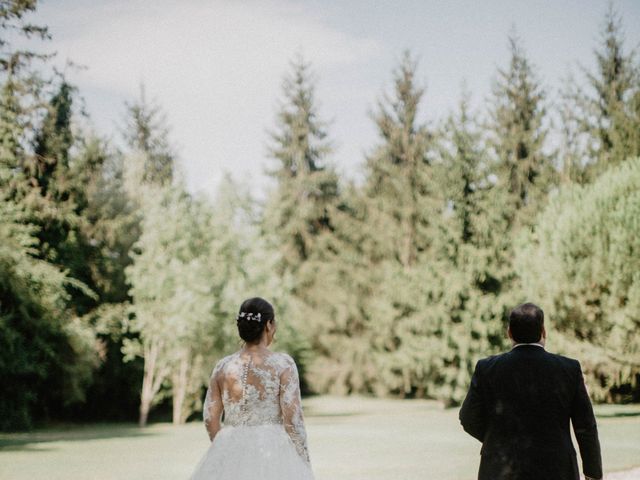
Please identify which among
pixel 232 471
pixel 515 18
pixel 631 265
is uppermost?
pixel 515 18

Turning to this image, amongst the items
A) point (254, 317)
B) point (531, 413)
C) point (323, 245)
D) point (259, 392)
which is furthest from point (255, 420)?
point (323, 245)

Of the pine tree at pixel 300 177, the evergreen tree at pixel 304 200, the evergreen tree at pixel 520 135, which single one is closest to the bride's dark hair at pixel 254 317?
the evergreen tree at pixel 520 135

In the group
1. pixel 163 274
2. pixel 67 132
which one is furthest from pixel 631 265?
pixel 67 132

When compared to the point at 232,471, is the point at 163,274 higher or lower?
higher

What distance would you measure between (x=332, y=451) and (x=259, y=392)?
14884mm

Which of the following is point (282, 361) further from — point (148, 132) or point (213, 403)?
point (148, 132)

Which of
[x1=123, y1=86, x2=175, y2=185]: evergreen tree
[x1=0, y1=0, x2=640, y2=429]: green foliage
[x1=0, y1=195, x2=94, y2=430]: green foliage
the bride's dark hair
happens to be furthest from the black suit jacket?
[x1=123, y1=86, x2=175, y2=185]: evergreen tree

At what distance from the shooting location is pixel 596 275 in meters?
26.0

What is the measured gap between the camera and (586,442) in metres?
4.29

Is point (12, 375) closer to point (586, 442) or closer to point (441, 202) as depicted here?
point (441, 202)

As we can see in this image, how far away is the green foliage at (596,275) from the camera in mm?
25248

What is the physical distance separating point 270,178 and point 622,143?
26.6 metres

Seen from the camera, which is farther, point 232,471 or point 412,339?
point 412,339

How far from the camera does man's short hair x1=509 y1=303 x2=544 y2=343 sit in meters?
4.40
